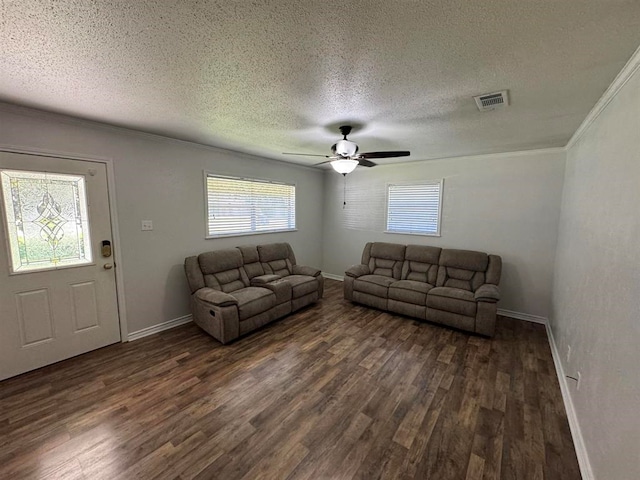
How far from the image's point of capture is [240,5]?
1.16 metres

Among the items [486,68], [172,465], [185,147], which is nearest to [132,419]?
[172,465]

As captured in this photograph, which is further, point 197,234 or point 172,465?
point 197,234

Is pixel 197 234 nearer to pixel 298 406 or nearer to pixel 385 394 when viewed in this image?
pixel 298 406

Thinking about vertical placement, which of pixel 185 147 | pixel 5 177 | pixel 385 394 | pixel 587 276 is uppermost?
pixel 185 147

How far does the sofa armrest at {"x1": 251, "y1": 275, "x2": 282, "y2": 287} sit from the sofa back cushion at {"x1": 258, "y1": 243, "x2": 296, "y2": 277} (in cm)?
32

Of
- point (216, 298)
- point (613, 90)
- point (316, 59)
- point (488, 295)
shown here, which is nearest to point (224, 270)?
point (216, 298)

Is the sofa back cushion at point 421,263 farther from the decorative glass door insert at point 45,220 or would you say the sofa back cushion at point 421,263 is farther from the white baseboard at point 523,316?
the decorative glass door insert at point 45,220

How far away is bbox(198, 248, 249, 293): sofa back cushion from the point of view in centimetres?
364

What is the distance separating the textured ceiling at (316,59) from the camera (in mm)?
1192

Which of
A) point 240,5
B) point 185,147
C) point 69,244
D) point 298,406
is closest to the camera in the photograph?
point 240,5

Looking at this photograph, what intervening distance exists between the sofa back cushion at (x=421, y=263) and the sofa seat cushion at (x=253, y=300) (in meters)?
2.32

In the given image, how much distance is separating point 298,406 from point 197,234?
9.05 ft

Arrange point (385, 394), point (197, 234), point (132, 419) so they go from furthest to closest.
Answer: point (197, 234)
point (385, 394)
point (132, 419)

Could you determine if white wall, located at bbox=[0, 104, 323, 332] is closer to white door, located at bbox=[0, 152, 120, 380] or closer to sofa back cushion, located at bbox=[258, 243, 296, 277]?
white door, located at bbox=[0, 152, 120, 380]
